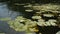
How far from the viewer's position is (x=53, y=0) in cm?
388

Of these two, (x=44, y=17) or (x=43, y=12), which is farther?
(x=43, y=12)

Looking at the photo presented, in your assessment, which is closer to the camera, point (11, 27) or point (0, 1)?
point (11, 27)

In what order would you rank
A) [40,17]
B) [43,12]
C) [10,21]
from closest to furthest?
[10,21], [40,17], [43,12]

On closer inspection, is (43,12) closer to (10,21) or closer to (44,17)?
(44,17)

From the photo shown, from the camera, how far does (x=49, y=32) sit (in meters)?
1.94

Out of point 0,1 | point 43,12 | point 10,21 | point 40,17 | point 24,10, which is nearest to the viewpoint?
point 10,21

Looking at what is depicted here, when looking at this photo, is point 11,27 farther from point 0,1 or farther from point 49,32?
point 0,1

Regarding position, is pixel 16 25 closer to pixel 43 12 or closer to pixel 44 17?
pixel 44 17

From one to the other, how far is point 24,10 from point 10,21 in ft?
2.41

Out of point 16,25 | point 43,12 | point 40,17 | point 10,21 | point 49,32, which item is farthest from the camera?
point 43,12

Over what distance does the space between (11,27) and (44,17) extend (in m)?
0.67

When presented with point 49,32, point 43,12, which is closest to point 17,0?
point 43,12

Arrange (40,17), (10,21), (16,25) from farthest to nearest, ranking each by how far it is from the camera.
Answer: (40,17), (10,21), (16,25)

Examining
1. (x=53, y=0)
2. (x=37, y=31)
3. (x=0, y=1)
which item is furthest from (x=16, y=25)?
(x=53, y=0)
